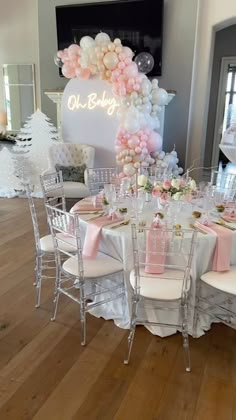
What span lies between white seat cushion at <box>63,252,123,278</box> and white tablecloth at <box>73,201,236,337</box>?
57 mm

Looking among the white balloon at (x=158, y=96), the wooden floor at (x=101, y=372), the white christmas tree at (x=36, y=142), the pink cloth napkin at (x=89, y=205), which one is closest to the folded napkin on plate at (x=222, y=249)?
the wooden floor at (x=101, y=372)

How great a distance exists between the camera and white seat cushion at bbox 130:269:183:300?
2.11 metres

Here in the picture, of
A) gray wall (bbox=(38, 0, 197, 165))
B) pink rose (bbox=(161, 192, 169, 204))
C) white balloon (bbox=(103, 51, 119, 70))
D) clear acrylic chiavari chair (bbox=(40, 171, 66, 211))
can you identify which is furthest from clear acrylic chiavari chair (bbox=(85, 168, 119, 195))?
gray wall (bbox=(38, 0, 197, 165))

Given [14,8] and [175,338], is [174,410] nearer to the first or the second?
[175,338]

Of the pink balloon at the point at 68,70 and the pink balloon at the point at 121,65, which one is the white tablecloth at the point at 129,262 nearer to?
the pink balloon at the point at 121,65

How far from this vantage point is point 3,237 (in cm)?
424

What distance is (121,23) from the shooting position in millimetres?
6012

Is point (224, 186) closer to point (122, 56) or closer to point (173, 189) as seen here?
point (173, 189)

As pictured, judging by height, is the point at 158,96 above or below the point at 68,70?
below

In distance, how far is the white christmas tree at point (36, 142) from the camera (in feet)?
19.4

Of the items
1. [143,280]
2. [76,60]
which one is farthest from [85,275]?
[76,60]

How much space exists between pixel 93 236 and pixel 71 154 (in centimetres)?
314

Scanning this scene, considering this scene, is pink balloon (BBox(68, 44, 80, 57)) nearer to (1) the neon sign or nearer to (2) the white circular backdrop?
(2) the white circular backdrop

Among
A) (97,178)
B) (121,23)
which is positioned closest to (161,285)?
(97,178)
